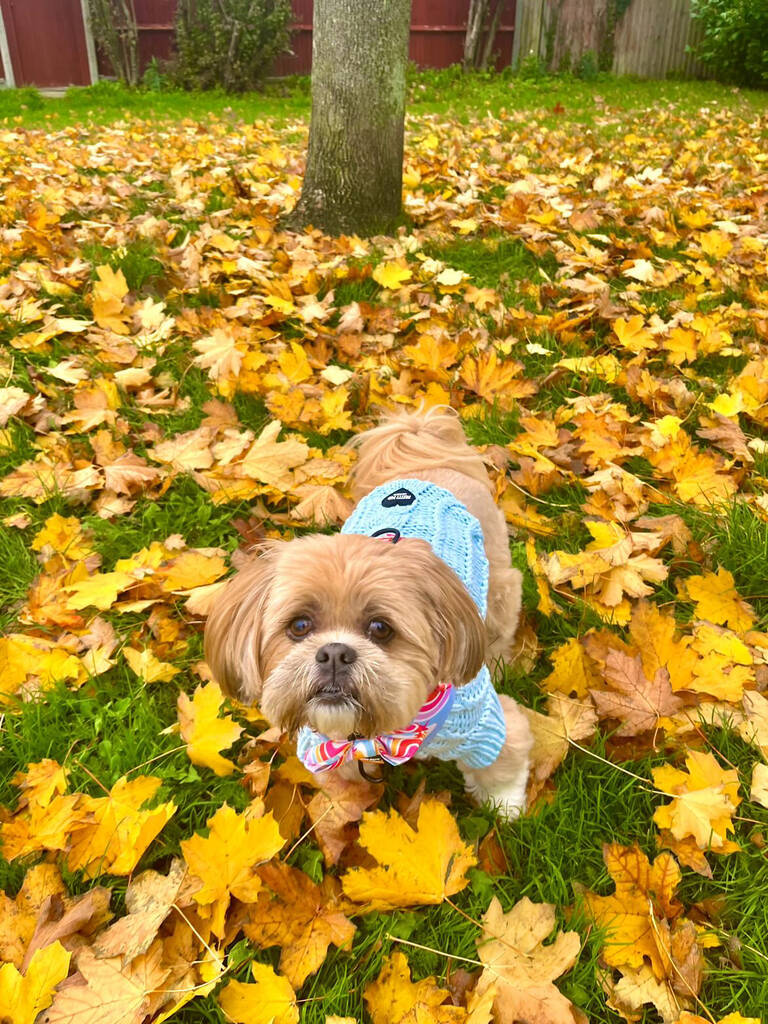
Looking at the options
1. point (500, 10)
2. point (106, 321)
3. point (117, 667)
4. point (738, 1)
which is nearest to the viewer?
point (117, 667)

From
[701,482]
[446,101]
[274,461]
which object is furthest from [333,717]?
[446,101]

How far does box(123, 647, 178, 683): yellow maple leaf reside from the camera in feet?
7.64

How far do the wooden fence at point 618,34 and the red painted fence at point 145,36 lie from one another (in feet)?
6.31

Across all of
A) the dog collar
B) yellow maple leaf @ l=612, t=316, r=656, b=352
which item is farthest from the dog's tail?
yellow maple leaf @ l=612, t=316, r=656, b=352

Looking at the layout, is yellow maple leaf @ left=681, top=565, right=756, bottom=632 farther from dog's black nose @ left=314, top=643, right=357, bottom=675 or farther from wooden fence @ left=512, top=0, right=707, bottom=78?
wooden fence @ left=512, top=0, right=707, bottom=78

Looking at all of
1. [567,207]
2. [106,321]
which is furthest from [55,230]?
[567,207]

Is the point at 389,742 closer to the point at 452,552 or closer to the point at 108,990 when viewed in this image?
the point at 452,552

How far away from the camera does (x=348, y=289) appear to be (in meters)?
4.42

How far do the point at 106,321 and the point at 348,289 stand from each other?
1.45m

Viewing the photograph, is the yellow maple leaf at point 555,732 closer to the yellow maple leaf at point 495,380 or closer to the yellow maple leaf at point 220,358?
the yellow maple leaf at point 495,380

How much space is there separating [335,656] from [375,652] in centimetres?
10

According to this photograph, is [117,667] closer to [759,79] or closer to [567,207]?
[567,207]

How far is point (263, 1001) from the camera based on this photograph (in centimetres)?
156

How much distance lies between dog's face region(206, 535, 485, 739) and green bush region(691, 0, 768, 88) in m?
17.7
